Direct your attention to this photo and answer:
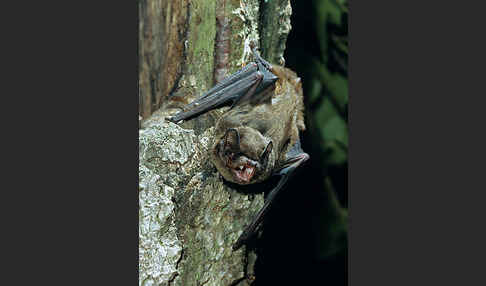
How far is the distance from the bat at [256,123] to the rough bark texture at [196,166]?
0.06 metres

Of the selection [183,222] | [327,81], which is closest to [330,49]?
[327,81]

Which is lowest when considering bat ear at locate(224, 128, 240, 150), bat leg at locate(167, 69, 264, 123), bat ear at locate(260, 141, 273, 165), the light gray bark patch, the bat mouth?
the light gray bark patch

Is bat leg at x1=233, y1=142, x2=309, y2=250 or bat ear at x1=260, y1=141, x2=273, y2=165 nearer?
bat ear at x1=260, y1=141, x2=273, y2=165

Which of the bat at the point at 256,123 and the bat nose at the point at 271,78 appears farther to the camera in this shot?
the bat nose at the point at 271,78

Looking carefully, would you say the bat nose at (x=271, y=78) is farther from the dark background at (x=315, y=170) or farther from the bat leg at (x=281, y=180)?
the bat leg at (x=281, y=180)

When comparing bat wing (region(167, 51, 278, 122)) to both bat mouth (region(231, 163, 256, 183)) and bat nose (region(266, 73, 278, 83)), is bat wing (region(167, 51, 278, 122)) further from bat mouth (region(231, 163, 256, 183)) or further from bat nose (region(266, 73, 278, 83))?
bat mouth (region(231, 163, 256, 183))

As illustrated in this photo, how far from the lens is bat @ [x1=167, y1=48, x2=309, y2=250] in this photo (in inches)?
131

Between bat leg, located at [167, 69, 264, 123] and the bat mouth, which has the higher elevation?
bat leg, located at [167, 69, 264, 123]

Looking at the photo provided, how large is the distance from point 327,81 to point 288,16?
1.39 ft

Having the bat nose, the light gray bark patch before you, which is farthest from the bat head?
the bat nose

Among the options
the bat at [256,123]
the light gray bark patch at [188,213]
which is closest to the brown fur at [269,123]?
the bat at [256,123]

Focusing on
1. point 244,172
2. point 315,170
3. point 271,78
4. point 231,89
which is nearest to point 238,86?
point 231,89

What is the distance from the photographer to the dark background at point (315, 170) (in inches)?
133

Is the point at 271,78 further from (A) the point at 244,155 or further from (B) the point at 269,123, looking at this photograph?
(A) the point at 244,155
